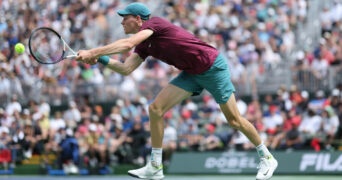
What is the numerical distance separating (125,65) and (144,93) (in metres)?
12.2

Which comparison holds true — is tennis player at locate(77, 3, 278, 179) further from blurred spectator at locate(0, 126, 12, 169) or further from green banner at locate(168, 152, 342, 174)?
blurred spectator at locate(0, 126, 12, 169)

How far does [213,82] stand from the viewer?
12.0 metres

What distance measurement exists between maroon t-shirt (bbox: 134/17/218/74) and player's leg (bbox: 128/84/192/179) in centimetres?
36

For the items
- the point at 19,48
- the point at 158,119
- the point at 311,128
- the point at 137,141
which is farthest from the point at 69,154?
the point at 158,119

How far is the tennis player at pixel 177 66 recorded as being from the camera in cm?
1167

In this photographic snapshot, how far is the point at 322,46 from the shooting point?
76.8 feet

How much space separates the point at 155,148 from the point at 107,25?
1569cm

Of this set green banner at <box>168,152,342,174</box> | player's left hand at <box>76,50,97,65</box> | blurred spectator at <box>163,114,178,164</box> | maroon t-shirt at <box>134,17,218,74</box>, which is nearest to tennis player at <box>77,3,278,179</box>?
maroon t-shirt at <box>134,17,218,74</box>

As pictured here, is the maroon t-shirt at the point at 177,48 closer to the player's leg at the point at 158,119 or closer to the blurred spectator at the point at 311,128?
the player's leg at the point at 158,119

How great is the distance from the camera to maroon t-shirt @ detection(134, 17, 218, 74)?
38.1ft

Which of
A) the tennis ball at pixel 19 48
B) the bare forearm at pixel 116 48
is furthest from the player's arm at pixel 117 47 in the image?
the tennis ball at pixel 19 48

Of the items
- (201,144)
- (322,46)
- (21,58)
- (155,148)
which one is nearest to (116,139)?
(201,144)

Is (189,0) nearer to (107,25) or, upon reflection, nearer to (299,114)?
(107,25)

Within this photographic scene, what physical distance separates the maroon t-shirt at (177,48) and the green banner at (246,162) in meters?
7.82
